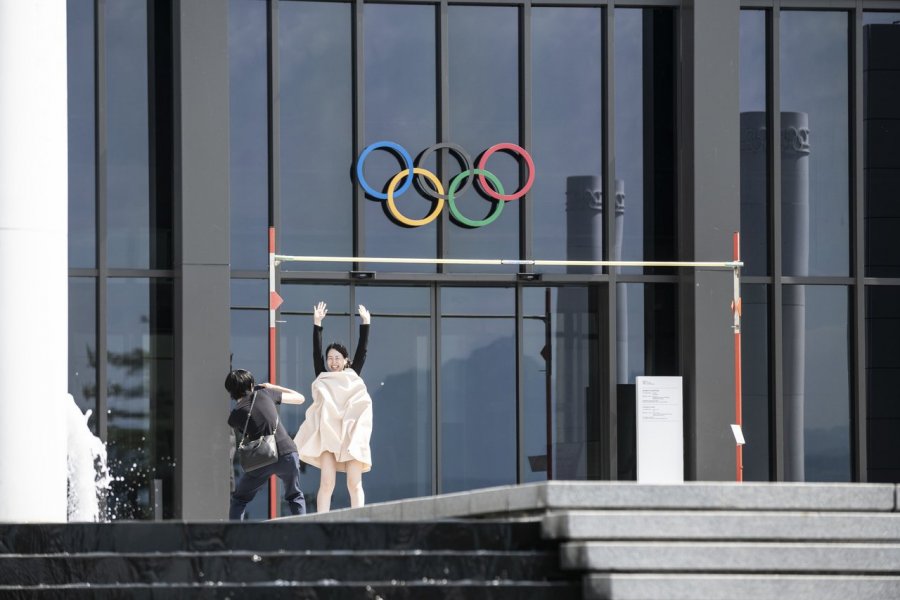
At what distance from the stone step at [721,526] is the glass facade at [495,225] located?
9.24m

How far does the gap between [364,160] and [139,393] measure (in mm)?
3569

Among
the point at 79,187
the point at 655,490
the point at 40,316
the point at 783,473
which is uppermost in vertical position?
the point at 79,187

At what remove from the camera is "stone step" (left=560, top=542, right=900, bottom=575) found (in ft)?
23.7

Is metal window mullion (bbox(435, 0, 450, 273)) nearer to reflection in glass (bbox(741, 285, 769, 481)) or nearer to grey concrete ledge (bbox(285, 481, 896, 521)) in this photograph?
reflection in glass (bbox(741, 285, 769, 481))

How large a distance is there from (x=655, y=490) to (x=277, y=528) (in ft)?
6.32

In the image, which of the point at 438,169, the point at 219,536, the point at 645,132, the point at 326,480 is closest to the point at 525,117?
the point at 438,169

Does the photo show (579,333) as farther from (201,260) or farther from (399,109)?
(201,260)

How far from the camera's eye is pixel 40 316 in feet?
32.6

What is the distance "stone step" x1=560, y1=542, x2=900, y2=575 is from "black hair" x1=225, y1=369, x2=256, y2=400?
6.38 metres

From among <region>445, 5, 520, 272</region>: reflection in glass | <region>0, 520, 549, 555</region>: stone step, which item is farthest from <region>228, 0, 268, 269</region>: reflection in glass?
<region>0, 520, 549, 555</region>: stone step

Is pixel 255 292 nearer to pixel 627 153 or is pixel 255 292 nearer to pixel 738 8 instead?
pixel 627 153

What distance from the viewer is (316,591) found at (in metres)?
7.21

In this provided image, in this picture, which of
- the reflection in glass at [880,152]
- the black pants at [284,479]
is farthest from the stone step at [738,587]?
the reflection in glass at [880,152]

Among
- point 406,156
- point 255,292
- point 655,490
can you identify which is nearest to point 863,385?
point 406,156
